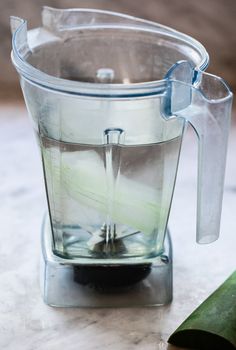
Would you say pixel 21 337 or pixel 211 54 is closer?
pixel 21 337

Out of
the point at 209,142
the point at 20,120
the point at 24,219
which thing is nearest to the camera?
the point at 209,142

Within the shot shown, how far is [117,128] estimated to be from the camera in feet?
1.51

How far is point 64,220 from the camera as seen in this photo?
52 centimetres

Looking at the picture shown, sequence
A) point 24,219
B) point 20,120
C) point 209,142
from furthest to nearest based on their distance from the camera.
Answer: point 20,120 → point 24,219 → point 209,142

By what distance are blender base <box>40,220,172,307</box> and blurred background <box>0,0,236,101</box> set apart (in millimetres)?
319

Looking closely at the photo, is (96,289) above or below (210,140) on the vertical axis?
below

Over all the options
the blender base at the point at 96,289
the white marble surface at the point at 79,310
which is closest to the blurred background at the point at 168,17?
the white marble surface at the point at 79,310

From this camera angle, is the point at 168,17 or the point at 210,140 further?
the point at 168,17

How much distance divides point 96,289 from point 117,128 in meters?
0.13

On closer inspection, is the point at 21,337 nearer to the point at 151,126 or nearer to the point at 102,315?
the point at 102,315

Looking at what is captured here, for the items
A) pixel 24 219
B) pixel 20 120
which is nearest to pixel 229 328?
pixel 24 219

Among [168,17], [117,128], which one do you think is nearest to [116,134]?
[117,128]

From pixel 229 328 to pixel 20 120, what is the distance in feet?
1.26

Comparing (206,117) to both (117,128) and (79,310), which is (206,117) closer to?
(117,128)
